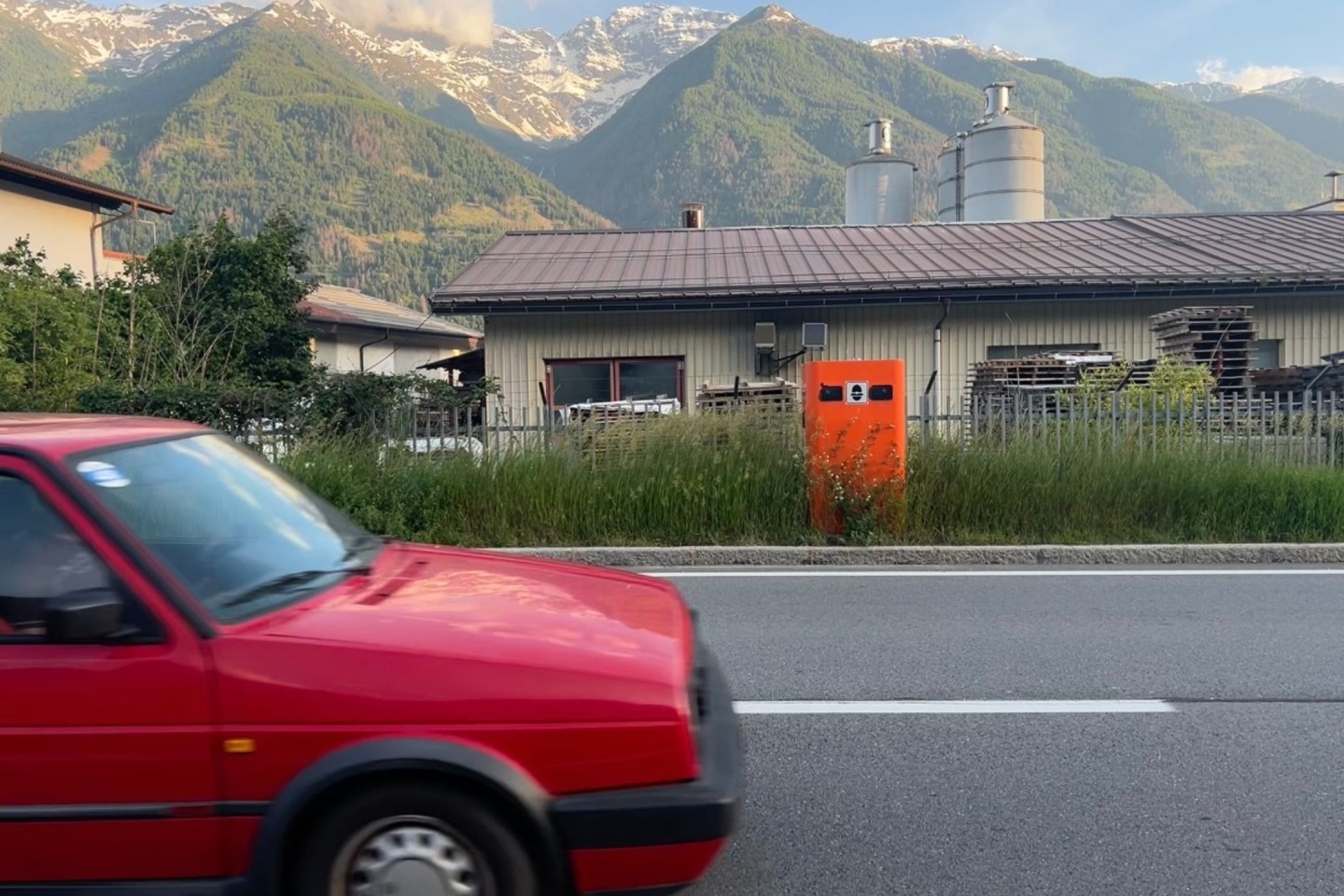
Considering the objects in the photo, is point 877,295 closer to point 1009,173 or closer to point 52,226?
point 1009,173

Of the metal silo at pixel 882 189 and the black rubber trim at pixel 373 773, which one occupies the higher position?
the metal silo at pixel 882 189

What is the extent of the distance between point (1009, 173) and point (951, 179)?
3.39 m

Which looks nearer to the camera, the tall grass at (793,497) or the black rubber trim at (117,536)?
the black rubber trim at (117,536)

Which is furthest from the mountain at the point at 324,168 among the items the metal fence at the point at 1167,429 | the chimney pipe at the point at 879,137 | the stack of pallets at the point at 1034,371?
the metal fence at the point at 1167,429

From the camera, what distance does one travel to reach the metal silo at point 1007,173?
28406mm


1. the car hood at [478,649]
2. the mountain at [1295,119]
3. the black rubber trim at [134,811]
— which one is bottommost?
the black rubber trim at [134,811]

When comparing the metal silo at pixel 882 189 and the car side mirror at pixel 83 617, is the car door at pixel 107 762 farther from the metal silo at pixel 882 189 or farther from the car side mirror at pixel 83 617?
the metal silo at pixel 882 189

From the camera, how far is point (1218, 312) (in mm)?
14891

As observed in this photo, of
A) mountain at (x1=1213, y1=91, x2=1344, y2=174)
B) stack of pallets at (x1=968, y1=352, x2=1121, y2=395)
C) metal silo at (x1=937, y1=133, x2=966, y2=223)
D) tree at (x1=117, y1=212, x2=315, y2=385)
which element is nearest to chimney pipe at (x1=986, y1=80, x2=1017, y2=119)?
metal silo at (x1=937, y1=133, x2=966, y2=223)

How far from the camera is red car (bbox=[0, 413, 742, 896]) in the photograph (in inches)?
107

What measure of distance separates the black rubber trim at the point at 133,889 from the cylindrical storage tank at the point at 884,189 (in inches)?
1141

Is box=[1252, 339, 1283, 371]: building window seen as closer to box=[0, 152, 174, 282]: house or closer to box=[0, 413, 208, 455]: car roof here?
box=[0, 413, 208, 455]: car roof

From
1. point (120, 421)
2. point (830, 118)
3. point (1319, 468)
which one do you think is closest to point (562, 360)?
point (1319, 468)

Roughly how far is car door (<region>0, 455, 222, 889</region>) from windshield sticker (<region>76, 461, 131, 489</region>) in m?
0.46
